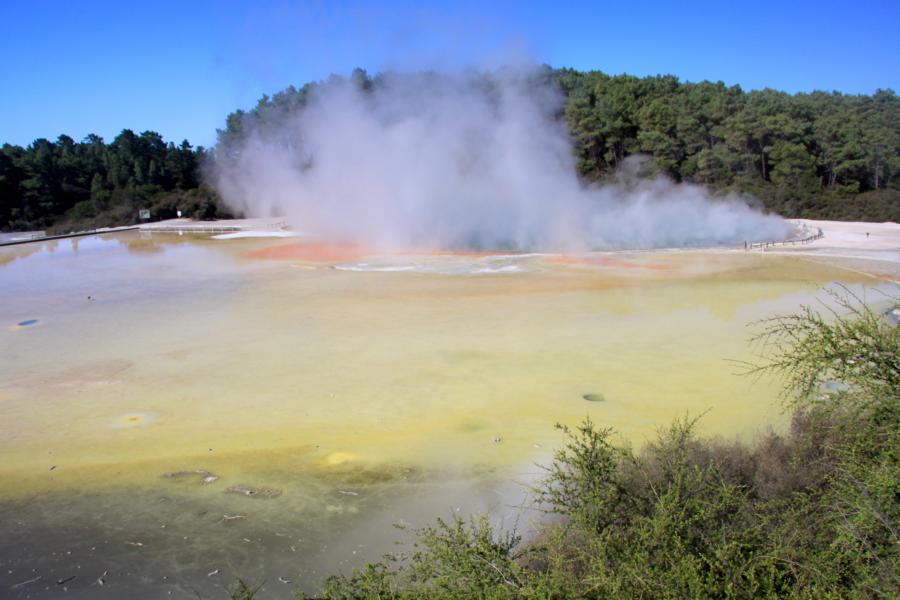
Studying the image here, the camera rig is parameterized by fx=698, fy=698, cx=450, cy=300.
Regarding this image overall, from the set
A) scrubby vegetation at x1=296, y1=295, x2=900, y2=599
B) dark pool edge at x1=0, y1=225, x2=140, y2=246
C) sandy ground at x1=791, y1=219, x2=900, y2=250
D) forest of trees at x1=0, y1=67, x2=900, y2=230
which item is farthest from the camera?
forest of trees at x1=0, y1=67, x2=900, y2=230

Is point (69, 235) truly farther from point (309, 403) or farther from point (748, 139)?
point (748, 139)

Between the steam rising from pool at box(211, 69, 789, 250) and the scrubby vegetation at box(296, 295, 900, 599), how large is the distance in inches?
727

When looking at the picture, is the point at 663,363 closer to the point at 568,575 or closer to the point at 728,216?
the point at 568,575

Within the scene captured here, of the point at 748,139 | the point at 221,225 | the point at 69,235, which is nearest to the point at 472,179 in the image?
the point at 221,225

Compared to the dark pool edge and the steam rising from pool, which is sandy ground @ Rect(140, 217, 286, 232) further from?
the steam rising from pool

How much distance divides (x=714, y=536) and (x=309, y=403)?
212 inches

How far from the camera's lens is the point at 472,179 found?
2636 centimetres

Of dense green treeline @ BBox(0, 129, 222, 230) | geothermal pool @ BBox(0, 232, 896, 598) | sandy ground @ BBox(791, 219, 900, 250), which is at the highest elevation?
dense green treeline @ BBox(0, 129, 222, 230)

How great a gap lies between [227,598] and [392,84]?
A: 23.1 m

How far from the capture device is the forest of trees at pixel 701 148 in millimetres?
33031

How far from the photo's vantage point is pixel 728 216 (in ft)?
87.4

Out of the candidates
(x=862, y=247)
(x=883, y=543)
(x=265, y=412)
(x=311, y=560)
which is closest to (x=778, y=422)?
(x=883, y=543)

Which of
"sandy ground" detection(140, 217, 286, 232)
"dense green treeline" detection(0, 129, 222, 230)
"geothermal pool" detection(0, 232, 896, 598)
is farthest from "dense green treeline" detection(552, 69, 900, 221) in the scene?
"dense green treeline" detection(0, 129, 222, 230)

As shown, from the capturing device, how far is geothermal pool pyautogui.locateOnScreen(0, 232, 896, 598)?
18.0ft
